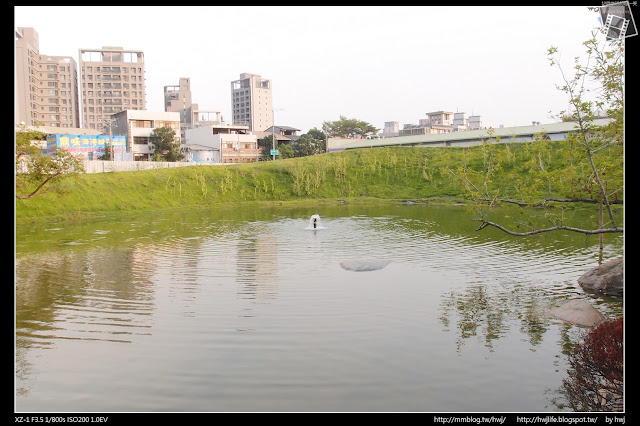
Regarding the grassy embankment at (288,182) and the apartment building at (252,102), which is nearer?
the grassy embankment at (288,182)

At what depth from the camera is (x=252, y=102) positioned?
102 metres

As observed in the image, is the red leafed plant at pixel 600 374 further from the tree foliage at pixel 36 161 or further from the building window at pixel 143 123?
the building window at pixel 143 123

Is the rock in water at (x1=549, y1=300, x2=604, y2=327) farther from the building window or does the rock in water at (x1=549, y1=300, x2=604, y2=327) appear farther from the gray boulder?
the building window

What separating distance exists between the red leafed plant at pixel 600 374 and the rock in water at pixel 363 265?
653 centimetres

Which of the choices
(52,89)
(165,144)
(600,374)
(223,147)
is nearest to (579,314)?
(600,374)

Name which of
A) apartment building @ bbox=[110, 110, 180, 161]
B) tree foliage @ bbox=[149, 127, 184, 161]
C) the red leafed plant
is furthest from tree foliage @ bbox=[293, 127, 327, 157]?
the red leafed plant

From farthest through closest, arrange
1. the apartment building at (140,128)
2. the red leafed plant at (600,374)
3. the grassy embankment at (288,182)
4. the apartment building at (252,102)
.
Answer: the apartment building at (252,102), the apartment building at (140,128), the grassy embankment at (288,182), the red leafed plant at (600,374)

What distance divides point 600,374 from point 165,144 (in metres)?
49.3

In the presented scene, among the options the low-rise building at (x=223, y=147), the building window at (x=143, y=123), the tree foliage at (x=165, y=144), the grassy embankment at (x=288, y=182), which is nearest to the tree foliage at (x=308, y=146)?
the low-rise building at (x=223, y=147)

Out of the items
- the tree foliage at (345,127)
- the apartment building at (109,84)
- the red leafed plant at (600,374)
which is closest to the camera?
the red leafed plant at (600,374)

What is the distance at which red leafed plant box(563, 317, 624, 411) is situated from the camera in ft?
16.5

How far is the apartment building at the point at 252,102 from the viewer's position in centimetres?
10275
